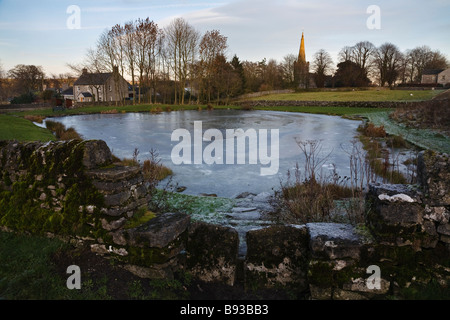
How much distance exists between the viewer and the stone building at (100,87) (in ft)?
188

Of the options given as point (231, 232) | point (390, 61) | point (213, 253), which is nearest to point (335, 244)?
point (231, 232)

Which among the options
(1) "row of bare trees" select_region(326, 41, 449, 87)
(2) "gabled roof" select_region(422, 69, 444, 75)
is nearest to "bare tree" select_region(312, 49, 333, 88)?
(1) "row of bare trees" select_region(326, 41, 449, 87)

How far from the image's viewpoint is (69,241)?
13.4 ft

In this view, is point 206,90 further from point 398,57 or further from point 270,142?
point 398,57

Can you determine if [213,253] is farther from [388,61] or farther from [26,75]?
Result: [26,75]

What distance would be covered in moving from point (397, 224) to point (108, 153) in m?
3.94

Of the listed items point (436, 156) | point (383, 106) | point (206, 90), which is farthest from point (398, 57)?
point (436, 156)

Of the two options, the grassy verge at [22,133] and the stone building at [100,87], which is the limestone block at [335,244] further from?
the stone building at [100,87]

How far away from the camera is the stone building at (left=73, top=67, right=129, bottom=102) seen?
57.4m

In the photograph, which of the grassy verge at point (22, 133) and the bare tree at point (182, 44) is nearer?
the grassy verge at point (22, 133)

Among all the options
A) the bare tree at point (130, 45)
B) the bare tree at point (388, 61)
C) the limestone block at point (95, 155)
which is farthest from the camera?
the bare tree at point (388, 61)

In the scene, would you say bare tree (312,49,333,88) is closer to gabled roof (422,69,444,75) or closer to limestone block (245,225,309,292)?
gabled roof (422,69,444,75)

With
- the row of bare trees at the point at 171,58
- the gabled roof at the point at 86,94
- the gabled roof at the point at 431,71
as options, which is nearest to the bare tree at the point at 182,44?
the row of bare trees at the point at 171,58
